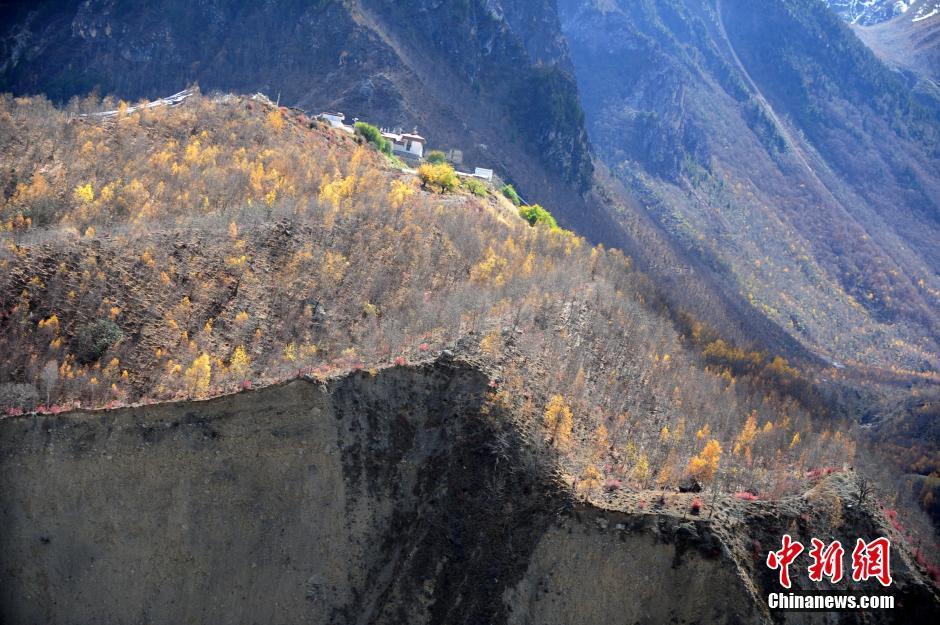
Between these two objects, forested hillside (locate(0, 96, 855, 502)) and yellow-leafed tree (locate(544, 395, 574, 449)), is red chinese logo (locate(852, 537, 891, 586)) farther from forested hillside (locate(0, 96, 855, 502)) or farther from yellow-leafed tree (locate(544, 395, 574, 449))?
yellow-leafed tree (locate(544, 395, 574, 449))

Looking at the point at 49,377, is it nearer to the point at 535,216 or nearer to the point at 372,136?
the point at 372,136

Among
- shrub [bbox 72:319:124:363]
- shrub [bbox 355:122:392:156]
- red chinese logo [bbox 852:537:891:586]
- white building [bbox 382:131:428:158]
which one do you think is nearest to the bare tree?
shrub [bbox 72:319:124:363]

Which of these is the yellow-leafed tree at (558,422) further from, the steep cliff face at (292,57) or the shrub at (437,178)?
the steep cliff face at (292,57)

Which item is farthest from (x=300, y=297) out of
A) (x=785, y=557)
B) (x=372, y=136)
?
(x=372, y=136)

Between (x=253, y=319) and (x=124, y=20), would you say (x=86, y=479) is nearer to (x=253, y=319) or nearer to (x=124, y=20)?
(x=253, y=319)

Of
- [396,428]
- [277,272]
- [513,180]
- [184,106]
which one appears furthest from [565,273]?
[513,180]
